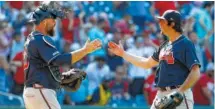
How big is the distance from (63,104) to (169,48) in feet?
19.4

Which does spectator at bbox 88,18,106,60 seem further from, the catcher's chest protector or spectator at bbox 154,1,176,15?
the catcher's chest protector

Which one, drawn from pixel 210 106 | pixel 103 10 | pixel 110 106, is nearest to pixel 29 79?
pixel 110 106

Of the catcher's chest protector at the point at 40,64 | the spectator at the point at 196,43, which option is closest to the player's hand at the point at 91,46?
the catcher's chest protector at the point at 40,64

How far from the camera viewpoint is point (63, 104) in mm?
12977

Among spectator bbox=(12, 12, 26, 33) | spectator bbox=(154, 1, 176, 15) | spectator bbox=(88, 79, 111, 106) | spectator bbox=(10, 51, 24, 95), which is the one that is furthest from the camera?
spectator bbox=(154, 1, 176, 15)

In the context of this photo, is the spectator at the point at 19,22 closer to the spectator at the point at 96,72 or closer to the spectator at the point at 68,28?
the spectator at the point at 68,28

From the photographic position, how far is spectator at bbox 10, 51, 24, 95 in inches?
515

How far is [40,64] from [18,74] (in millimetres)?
6010

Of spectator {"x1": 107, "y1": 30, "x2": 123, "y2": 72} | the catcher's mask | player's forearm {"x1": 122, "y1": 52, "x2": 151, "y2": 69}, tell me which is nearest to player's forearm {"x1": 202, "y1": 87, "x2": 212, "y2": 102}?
spectator {"x1": 107, "y1": 30, "x2": 123, "y2": 72}

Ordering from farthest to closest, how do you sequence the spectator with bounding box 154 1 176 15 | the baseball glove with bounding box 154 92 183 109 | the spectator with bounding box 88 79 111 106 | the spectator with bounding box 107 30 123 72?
the spectator with bounding box 154 1 176 15, the spectator with bounding box 107 30 123 72, the spectator with bounding box 88 79 111 106, the baseball glove with bounding box 154 92 183 109

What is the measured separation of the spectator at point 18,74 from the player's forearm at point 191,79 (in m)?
6.49

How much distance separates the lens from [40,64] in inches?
286

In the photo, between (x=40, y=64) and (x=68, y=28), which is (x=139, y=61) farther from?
(x=68, y=28)

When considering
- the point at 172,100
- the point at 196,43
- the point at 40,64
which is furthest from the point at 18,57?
the point at 172,100
